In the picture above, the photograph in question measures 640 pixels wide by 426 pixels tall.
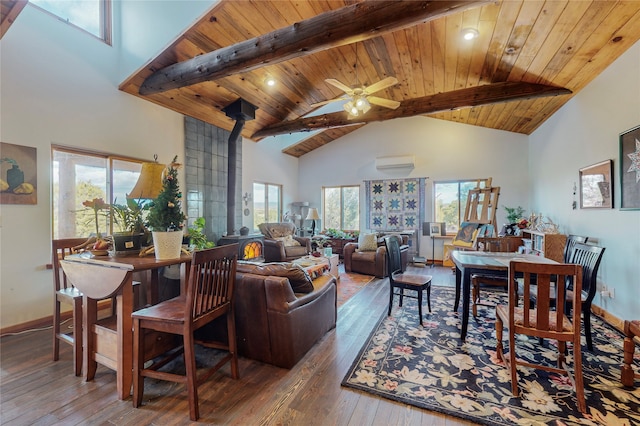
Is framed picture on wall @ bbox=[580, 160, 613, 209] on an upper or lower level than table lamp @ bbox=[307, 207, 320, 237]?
Result: upper

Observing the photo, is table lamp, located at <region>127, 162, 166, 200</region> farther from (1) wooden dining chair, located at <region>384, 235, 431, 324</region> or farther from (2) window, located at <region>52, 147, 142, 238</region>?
(1) wooden dining chair, located at <region>384, 235, 431, 324</region>

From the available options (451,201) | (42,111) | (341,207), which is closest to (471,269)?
(451,201)

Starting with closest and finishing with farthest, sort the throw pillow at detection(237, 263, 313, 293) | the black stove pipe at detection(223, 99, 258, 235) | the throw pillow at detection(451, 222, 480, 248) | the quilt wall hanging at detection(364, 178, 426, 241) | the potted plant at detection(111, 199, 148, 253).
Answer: the potted plant at detection(111, 199, 148, 253), the throw pillow at detection(237, 263, 313, 293), the black stove pipe at detection(223, 99, 258, 235), the throw pillow at detection(451, 222, 480, 248), the quilt wall hanging at detection(364, 178, 426, 241)

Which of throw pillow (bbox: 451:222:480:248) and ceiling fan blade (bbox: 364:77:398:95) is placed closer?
ceiling fan blade (bbox: 364:77:398:95)

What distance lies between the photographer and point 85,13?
3.50 metres

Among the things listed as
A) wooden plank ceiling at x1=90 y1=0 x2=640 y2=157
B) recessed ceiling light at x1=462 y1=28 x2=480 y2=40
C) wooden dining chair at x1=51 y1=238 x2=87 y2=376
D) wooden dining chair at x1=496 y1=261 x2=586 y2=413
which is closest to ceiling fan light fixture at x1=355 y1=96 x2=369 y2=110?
wooden plank ceiling at x1=90 y1=0 x2=640 y2=157

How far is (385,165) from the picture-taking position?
23.1ft

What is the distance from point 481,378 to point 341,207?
6.00 m

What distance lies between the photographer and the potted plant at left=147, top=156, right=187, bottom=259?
6.10 ft

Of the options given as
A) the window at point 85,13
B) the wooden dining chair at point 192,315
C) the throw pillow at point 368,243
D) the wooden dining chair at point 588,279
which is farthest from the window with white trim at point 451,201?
the window at point 85,13

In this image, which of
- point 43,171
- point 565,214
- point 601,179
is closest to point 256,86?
point 43,171

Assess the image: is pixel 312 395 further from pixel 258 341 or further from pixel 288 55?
pixel 288 55

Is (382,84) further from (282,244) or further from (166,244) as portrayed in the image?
(282,244)

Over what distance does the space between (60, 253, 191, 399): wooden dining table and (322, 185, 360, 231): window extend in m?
6.00
